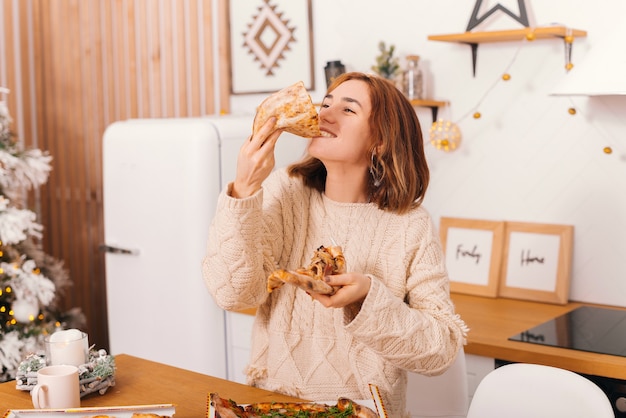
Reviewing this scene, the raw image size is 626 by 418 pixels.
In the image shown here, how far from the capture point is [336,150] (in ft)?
6.07

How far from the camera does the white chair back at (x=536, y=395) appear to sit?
1639 millimetres

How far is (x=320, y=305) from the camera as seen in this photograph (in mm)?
1918

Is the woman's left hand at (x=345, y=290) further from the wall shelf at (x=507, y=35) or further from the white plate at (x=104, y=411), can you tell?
the wall shelf at (x=507, y=35)

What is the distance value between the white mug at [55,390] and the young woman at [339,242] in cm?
39

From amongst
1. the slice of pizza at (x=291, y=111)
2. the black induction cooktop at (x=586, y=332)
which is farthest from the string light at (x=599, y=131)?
the slice of pizza at (x=291, y=111)

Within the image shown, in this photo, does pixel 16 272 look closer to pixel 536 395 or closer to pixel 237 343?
pixel 237 343

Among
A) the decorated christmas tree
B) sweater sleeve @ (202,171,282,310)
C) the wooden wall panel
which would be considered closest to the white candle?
sweater sleeve @ (202,171,282,310)

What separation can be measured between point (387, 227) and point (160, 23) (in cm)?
229

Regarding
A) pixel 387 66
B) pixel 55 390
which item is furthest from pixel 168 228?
pixel 55 390

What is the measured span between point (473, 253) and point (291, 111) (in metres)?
1.38

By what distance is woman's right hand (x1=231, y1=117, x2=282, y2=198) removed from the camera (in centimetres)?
171

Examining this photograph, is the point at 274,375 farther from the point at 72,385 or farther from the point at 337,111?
the point at 337,111

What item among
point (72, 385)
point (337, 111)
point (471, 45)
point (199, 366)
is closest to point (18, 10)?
point (199, 366)

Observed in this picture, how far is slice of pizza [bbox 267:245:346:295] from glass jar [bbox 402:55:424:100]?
142cm
